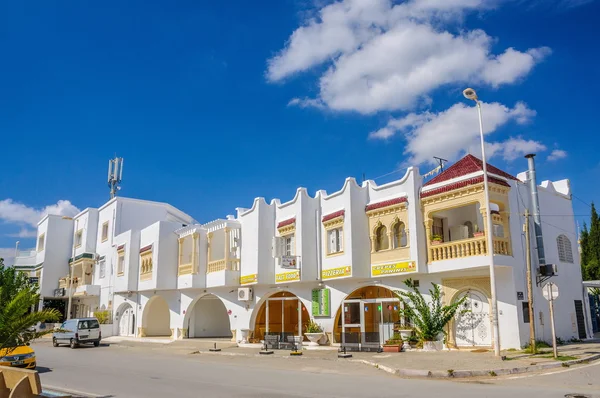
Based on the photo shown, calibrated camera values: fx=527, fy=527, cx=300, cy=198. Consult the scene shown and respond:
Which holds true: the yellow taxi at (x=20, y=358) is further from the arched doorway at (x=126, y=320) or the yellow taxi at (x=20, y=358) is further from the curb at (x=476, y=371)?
the arched doorway at (x=126, y=320)

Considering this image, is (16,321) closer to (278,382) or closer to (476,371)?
(278,382)

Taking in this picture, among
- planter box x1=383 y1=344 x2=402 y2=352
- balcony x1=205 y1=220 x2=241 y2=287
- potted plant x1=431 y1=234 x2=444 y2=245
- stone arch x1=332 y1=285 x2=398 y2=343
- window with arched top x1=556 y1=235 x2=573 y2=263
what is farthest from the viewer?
balcony x1=205 y1=220 x2=241 y2=287

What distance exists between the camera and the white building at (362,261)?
20312 millimetres

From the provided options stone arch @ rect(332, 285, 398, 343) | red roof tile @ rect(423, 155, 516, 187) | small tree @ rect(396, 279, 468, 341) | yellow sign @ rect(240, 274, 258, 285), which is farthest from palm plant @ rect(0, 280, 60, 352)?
yellow sign @ rect(240, 274, 258, 285)

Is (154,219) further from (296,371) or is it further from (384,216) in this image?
(296,371)

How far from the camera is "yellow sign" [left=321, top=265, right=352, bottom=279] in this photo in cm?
2372

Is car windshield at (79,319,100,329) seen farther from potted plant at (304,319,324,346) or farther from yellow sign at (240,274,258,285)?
potted plant at (304,319,324,346)

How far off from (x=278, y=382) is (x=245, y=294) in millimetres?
15758

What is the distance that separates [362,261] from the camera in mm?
23984

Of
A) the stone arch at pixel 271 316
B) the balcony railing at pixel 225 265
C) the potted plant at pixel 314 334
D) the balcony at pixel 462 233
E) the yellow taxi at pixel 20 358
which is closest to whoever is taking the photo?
the yellow taxi at pixel 20 358

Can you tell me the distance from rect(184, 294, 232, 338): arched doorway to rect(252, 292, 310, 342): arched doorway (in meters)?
5.81

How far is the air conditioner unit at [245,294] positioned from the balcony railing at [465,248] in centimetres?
1154

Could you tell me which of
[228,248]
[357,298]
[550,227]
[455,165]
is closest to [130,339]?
[228,248]

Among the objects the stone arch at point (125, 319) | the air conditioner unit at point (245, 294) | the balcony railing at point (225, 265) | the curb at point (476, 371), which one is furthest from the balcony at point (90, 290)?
the curb at point (476, 371)
